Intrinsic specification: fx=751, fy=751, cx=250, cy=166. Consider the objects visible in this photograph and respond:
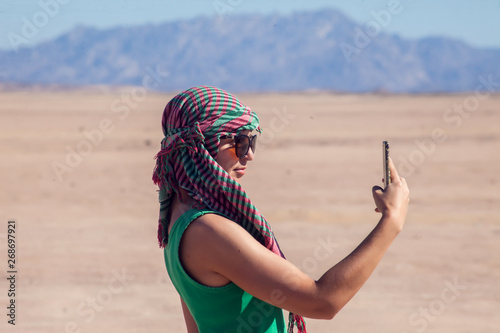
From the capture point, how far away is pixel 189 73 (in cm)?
19575

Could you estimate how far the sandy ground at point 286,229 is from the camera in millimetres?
6961

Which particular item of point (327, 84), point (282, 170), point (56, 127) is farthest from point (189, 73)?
point (282, 170)

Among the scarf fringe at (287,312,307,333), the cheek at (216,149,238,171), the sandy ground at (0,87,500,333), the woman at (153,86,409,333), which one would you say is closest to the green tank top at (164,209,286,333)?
the woman at (153,86,409,333)

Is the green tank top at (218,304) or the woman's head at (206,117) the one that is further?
the woman's head at (206,117)

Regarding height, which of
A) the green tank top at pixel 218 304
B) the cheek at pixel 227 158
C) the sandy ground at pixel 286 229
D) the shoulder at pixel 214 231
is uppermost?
the cheek at pixel 227 158

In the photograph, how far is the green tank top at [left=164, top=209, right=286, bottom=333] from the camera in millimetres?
2131

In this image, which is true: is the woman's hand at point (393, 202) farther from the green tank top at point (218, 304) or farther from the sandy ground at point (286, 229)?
the sandy ground at point (286, 229)

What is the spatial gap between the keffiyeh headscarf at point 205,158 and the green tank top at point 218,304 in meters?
0.09

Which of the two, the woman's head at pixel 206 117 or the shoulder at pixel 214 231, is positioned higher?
the woman's head at pixel 206 117

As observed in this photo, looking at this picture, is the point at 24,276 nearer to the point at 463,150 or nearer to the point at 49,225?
the point at 49,225

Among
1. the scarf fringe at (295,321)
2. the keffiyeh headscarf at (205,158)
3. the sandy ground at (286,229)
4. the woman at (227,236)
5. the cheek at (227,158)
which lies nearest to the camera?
the woman at (227,236)

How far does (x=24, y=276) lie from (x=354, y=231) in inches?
183

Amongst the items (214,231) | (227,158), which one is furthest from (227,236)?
(227,158)

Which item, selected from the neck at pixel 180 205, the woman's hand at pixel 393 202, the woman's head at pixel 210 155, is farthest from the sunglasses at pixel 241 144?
the woman's hand at pixel 393 202
